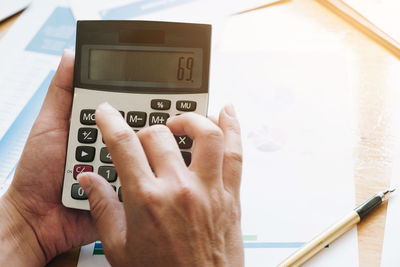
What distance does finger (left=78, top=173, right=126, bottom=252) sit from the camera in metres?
0.32

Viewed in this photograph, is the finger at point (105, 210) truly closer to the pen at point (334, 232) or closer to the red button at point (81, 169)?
the red button at point (81, 169)

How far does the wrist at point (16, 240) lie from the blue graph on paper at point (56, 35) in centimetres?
25

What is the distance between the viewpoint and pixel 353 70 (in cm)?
55

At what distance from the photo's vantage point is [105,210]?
332mm

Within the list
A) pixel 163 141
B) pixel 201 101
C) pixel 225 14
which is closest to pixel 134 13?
pixel 225 14

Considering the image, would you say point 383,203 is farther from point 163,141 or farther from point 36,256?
point 36,256

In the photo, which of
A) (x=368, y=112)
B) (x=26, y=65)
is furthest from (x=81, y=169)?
(x=368, y=112)

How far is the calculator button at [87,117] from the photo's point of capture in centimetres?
42

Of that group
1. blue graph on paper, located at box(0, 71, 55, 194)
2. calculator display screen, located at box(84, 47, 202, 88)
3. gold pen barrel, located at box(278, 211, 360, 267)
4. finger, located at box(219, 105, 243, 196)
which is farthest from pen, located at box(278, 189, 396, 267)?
blue graph on paper, located at box(0, 71, 55, 194)

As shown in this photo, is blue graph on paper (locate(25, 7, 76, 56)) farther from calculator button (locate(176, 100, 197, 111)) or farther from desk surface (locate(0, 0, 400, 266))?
calculator button (locate(176, 100, 197, 111))

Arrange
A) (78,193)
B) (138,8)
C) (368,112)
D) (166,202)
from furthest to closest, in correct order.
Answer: (138,8) < (368,112) < (78,193) < (166,202)

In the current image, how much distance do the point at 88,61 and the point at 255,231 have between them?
265 mm

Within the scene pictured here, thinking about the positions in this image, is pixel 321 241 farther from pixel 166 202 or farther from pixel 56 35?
pixel 56 35

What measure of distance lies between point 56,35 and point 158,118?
278 mm
